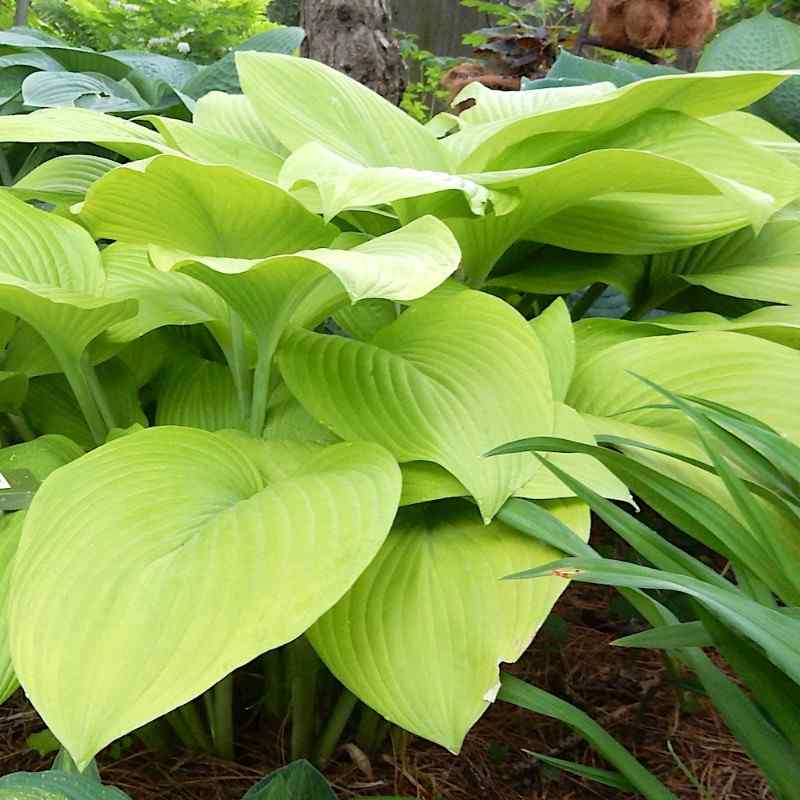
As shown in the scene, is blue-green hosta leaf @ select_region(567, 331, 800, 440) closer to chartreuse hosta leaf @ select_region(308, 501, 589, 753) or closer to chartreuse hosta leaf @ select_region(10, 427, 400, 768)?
chartreuse hosta leaf @ select_region(308, 501, 589, 753)

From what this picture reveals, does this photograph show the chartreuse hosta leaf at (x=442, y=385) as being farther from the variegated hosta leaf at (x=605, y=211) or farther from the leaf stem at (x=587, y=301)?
the leaf stem at (x=587, y=301)

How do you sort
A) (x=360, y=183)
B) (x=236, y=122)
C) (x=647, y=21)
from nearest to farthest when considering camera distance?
(x=360, y=183) < (x=236, y=122) < (x=647, y=21)

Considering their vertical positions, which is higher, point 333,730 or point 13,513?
point 13,513

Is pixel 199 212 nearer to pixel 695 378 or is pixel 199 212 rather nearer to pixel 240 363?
pixel 240 363

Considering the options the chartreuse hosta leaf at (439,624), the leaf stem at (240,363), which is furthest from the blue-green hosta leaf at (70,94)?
the chartreuse hosta leaf at (439,624)

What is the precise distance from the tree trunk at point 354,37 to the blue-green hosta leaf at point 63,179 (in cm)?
147

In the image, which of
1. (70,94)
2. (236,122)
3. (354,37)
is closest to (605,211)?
(236,122)

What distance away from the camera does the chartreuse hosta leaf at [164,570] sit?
1.64ft

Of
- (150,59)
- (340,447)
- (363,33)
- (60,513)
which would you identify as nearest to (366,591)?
(340,447)

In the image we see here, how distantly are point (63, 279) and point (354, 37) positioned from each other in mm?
1771

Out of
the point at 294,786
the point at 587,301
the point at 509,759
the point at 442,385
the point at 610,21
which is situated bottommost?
the point at 509,759

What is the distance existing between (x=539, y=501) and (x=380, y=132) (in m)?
0.52

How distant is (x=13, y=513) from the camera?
2.37ft

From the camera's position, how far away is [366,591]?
2.07 ft
